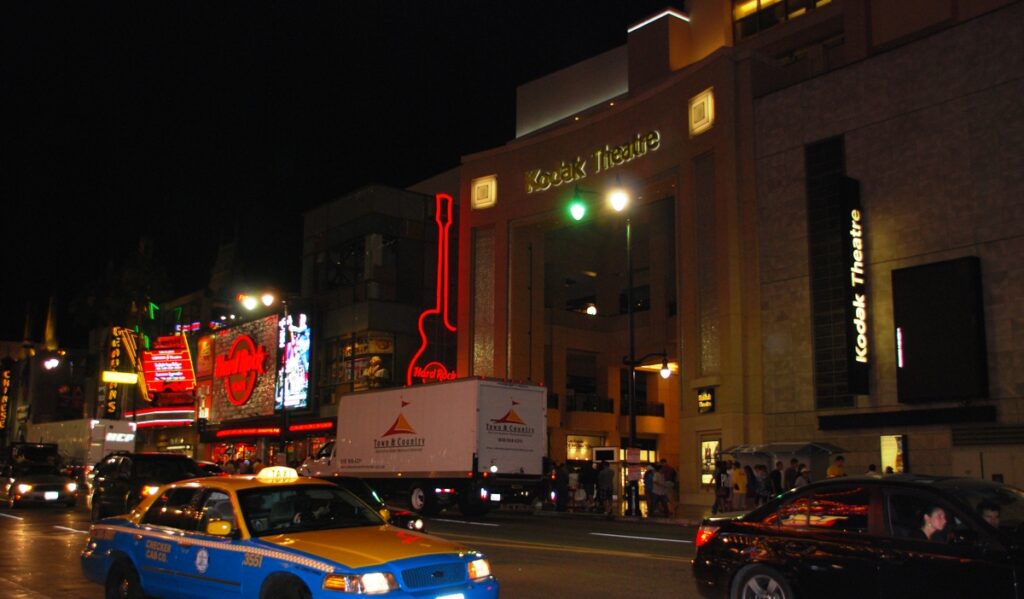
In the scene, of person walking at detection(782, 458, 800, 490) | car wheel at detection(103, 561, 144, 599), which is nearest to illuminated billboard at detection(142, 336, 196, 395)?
person walking at detection(782, 458, 800, 490)

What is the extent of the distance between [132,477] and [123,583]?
12.2 meters

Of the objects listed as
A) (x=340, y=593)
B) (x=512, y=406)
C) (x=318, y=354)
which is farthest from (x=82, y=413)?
(x=340, y=593)

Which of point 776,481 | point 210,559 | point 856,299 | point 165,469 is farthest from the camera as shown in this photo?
point 856,299

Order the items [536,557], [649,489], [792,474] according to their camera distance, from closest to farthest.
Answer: [536,557] < [792,474] < [649,489]

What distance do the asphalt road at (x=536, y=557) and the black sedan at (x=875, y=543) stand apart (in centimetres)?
230

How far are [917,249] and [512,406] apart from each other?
39.4 ft

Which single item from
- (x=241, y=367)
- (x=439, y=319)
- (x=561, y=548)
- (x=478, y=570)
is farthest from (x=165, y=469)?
(x=241, y=367)

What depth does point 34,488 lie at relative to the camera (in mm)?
26562

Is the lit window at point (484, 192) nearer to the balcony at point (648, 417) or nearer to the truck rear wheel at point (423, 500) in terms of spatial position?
the balcony at point (648, 417)

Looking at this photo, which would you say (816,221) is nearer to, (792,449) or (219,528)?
(792,449)

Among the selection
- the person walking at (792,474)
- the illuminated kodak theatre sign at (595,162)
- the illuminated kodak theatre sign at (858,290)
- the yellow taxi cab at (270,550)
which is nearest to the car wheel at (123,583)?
the yellow taxi cab at (270,550)

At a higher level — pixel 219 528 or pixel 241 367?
pixel 241 367

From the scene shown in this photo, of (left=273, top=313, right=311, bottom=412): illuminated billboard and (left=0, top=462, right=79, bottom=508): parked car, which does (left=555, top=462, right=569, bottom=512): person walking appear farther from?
(left=273, top=313, right=311, bottom=412): illuminated billboard

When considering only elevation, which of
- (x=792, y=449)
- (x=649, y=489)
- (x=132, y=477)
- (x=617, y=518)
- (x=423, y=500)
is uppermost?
(x=792, y=449)
